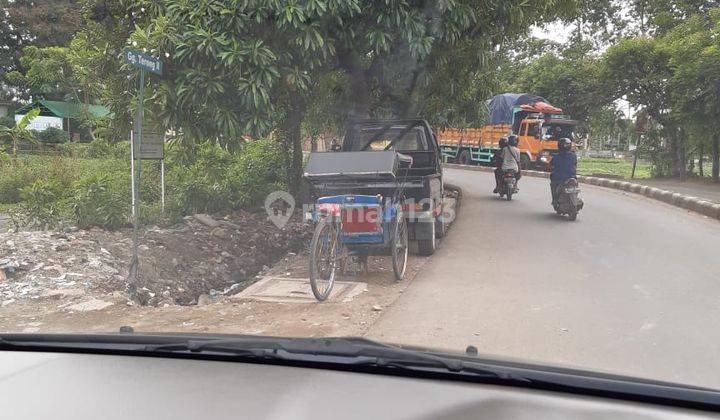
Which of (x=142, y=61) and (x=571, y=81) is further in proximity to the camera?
(x=571, y=81)

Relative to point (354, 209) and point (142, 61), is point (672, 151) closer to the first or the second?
point (354, 209)

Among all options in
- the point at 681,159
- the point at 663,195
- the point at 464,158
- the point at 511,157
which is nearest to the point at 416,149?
the point at 511,157

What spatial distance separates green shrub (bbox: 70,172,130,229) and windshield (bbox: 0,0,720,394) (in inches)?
1.2

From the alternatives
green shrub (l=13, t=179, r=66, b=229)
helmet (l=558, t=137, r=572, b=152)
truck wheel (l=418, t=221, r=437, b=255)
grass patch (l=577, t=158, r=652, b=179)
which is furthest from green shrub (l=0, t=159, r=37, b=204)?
grass patch (l=577, t=158, r=652, b=179)

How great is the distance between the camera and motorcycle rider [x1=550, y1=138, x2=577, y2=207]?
12141 millimetres

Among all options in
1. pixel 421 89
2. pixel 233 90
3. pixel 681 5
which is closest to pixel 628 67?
pixel 681 5

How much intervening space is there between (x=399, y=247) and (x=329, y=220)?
1251 millimetres

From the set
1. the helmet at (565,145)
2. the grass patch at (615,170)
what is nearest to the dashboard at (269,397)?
the helmet at (565,145)

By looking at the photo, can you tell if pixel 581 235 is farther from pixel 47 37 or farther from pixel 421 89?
pixel 47 37

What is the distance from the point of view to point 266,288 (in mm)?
7312

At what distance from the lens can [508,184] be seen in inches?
609

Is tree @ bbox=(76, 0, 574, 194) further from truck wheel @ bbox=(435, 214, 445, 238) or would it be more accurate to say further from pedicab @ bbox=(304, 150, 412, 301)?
truck wheel @ bbox=(435, 214, 445, 238)

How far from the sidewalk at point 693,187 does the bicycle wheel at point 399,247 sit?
1120 cm

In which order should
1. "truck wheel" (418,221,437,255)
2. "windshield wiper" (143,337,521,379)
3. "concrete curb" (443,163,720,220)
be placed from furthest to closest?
"concrete curb" (443,163,720,220) → "truck wheel" (418,221,437,255) → "windshield wiper" (143,337,521,379)
